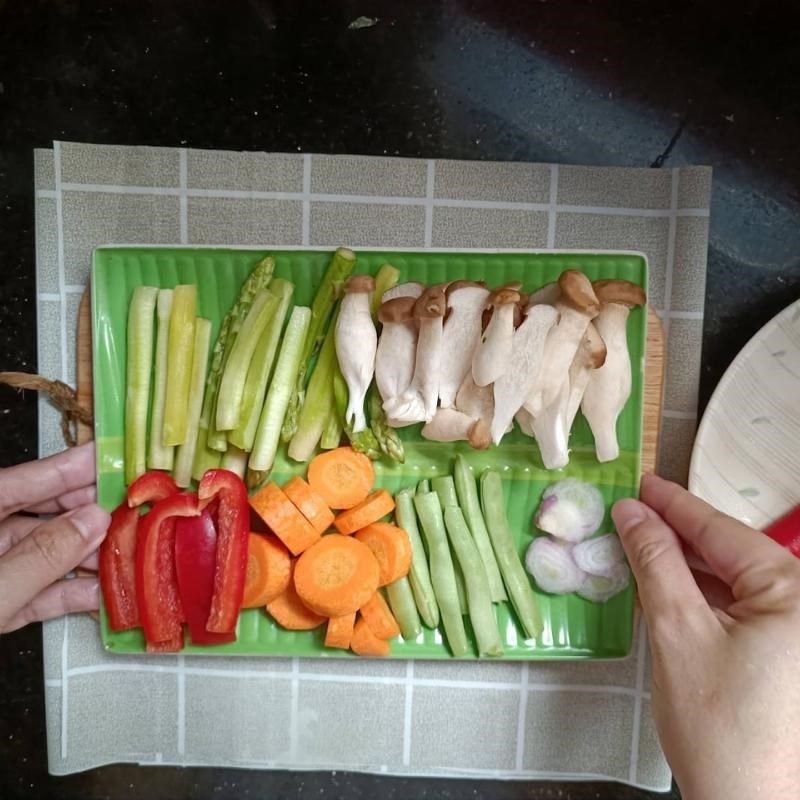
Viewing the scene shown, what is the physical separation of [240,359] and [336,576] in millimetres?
580

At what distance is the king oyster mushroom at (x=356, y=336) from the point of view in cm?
176

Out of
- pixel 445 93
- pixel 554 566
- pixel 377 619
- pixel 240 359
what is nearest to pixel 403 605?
pixel 377 619

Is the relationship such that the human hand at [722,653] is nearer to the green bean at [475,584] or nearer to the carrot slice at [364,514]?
the green bean at [475,584]

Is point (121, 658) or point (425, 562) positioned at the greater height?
point (425, 562)

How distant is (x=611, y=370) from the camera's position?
1768 millimetres

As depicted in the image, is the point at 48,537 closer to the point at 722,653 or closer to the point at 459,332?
the point at 459,332

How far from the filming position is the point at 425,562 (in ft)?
6.15

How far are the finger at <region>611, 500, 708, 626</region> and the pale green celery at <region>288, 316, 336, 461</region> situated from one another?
78cm

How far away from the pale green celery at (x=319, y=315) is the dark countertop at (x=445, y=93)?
13.6 inches

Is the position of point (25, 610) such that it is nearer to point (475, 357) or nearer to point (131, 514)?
point (131, 514)

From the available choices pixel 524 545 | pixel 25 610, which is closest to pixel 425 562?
pixel 524 545

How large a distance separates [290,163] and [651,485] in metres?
1.24

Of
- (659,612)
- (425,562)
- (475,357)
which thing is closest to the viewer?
(659,612)

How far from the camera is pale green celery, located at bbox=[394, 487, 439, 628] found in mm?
1859
